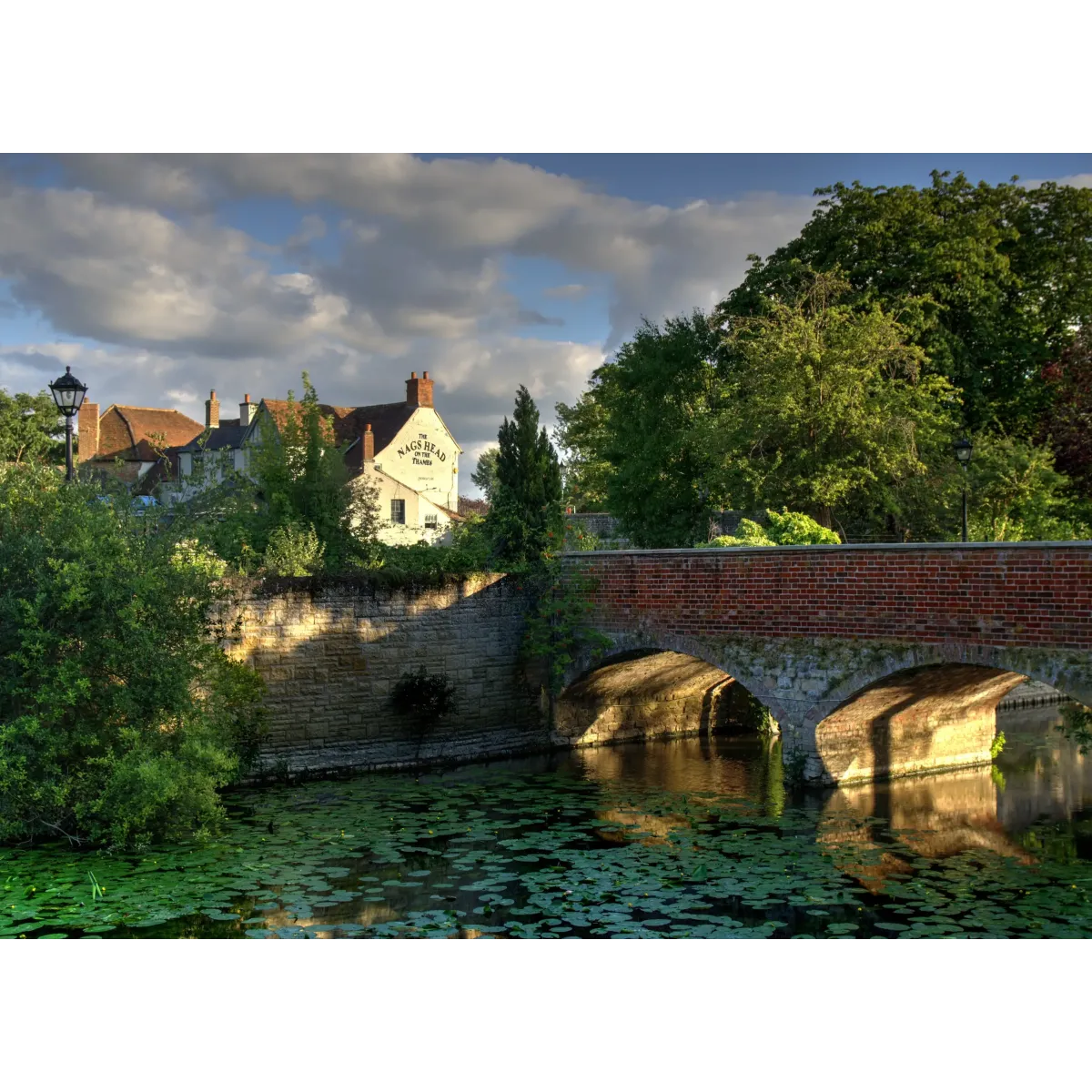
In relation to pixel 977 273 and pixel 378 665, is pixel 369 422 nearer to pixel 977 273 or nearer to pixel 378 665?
pixel 977 273

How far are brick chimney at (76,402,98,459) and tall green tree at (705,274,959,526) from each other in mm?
37121

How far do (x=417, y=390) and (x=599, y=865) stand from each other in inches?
1486

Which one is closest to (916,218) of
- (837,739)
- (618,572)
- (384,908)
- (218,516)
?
(618,572)

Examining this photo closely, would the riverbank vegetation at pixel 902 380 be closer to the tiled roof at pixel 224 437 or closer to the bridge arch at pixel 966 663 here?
the bridge arch at pixel 966 663

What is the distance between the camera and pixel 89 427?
5416 cm

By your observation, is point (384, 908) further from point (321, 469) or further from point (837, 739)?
point (321, 469)

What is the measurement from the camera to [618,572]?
18484mm

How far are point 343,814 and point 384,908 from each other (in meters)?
3.98

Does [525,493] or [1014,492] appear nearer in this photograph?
[525,493]

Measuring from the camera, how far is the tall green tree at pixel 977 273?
26.7 m

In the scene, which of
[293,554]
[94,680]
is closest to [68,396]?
[94,680]

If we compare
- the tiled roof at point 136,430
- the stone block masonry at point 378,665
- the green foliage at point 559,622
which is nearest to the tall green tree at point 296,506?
the stone block masonry at point 378,665

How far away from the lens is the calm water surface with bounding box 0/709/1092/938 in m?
9.84

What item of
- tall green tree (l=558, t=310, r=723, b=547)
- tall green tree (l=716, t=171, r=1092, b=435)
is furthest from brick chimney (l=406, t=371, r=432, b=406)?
tall green tree (l=716, t=171, r=1092, b=435)
